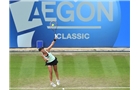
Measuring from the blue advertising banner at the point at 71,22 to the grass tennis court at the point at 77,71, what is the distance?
102 cm

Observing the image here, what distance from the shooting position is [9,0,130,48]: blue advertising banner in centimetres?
1688

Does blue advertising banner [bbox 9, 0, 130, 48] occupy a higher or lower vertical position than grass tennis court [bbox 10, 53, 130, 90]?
higher

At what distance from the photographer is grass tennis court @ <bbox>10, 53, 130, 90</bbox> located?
11992 millimetres

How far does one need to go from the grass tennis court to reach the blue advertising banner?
102cm

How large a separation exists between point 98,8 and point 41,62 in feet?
11.3

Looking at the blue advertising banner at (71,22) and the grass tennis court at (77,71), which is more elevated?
the blue advertising banner at (71,22)

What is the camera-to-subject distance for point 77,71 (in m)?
14.0

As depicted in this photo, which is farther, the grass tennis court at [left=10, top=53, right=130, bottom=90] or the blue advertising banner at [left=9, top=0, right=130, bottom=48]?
the blue advertising banner at [left=9, top=0, right=130, bottom=48]

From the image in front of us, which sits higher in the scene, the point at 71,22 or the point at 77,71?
the point at 71,22

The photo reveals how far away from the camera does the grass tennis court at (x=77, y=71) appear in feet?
39.3

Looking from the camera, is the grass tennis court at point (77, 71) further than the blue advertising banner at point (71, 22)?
No

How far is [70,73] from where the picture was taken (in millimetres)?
13602

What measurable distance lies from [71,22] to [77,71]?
11.2 feet
